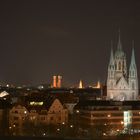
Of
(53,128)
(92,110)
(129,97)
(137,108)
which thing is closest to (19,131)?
(53,128)

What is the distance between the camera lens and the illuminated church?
73875mm

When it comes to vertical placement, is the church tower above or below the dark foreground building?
above

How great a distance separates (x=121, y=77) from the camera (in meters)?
74.9

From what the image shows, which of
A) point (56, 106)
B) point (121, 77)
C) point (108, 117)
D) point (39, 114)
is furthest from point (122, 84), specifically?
point (39, 114)

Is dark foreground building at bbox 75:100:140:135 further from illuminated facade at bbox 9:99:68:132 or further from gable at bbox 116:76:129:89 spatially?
gable at bbox 116:76:129:89

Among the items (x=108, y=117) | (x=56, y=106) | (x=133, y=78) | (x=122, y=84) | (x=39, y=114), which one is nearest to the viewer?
(x=39, y=114)

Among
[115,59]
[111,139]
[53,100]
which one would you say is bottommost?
[111,139]

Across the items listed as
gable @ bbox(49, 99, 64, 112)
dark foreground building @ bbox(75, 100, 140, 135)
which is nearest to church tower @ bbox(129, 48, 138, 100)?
dark foreground building @ bbox(75, 100, 140, 135)

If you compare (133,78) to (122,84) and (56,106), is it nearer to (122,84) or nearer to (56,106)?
(122,84)

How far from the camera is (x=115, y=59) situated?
75.7 meters

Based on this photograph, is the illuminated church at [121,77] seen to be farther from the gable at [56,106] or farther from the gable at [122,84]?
the gable at [56,106]

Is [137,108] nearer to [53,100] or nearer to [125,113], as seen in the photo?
[125,113]

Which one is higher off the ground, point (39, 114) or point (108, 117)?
point (39, 114)

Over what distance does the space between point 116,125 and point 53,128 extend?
6.76 meters
